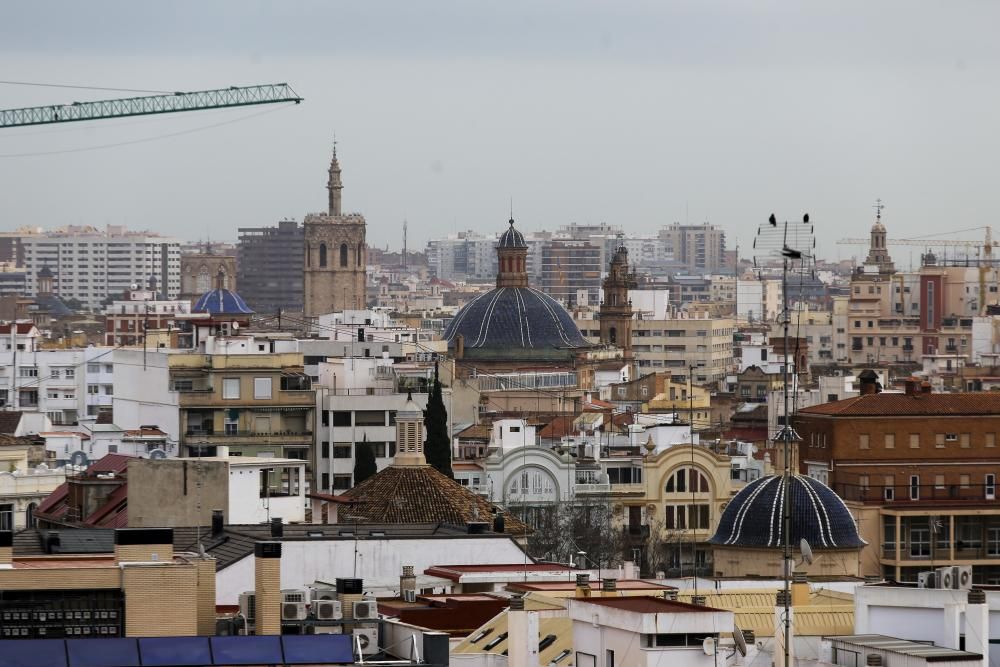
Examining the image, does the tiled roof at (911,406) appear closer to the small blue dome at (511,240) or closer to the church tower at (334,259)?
the small blue dome at (511,240)

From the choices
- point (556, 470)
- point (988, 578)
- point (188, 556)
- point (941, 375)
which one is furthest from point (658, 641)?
point (941, 375)

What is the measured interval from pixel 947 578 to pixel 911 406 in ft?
108

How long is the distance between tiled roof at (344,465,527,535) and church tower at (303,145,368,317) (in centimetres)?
13487

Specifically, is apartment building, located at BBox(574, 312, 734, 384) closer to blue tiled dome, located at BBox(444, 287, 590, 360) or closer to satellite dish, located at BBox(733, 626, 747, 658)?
blue tiled dome, located at BBox(444, 287, 590, 360)

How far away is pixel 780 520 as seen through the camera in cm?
4428

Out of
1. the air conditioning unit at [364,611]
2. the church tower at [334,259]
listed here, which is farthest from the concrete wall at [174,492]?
the church tower at [334,259]

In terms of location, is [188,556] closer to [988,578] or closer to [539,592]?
[539,592]

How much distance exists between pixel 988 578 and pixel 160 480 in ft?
53.1

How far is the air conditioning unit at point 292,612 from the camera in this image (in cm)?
2581

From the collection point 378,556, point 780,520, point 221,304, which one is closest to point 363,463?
point 780,520

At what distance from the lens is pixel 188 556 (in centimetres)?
2681

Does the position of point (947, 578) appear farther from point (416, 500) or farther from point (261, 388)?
point (261, 388)

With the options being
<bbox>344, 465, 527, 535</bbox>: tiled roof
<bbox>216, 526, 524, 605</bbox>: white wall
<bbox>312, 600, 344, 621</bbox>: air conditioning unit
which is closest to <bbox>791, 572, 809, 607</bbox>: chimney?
<bbox>312, 600, 344, 621</bbox>: air conditioning unit

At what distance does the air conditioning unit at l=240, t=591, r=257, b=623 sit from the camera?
2558 centimetres
